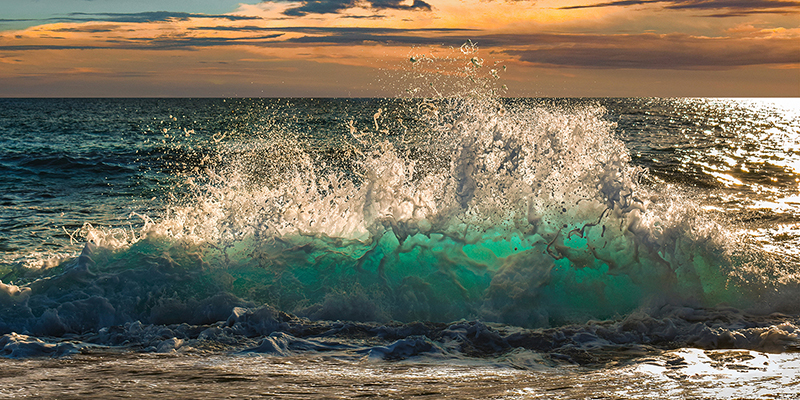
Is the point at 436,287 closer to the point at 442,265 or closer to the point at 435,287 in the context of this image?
the point at 435,287

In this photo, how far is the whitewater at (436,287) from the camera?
4531 millimetres

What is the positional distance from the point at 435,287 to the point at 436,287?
0.04 feet

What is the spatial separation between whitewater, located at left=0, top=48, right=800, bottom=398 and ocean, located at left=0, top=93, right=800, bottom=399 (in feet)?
0.08

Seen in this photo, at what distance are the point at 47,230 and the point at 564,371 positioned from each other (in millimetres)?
9938

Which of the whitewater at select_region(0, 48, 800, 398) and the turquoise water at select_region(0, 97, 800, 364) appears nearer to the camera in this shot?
the whitewater at select_region(0, 48, 800, 398)

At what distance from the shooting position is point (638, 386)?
13.7ft

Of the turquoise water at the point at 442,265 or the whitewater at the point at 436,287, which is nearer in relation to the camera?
the whitewater at the point at 436,287

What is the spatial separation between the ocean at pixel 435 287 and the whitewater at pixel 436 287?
3cm

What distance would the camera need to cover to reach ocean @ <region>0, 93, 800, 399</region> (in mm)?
4508

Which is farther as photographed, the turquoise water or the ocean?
the turquoise water

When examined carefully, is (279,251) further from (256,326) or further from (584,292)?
(584,292)

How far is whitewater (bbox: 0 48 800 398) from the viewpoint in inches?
178

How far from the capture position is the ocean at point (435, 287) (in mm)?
4508

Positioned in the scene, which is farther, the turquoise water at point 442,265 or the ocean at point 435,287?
the turquoise water at point 442,265
